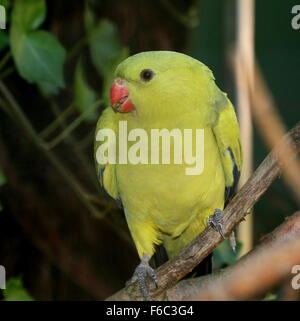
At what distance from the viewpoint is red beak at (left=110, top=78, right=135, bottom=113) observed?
122 cm

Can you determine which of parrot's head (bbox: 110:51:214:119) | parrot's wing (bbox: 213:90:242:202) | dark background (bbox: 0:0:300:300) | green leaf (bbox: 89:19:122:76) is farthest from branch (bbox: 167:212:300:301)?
green leaf (bbox: 89:19:122:76)

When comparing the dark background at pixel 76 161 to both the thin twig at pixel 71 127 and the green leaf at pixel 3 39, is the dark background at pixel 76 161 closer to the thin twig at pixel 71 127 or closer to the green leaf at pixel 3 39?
the thin twig at pixel 71 127

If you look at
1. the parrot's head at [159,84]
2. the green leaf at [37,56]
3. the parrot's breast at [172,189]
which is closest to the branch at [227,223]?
the parrot's breast at [172,189]

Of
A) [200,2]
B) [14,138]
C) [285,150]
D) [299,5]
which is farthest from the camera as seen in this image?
[200,2]

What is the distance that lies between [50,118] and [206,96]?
0.72 m

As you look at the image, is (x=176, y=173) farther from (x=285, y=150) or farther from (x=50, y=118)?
(x=50, y=118)

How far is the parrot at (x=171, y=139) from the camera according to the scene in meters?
1.22

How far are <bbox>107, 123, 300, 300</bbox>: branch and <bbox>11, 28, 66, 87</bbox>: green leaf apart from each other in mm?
551

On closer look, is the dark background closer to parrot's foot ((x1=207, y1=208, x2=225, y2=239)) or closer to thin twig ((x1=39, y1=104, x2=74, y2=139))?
thin twig ((x1=39, y1=104, x2=74, y2=139))

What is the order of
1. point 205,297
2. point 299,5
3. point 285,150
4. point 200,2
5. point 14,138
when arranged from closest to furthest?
point 285,150
point 205,297
point 299,5
point 14,138
point 200,2

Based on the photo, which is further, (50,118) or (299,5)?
(50,118)

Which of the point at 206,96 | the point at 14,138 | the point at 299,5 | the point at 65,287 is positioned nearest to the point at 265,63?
the point at 299,5

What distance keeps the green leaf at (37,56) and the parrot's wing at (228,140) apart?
41cm
